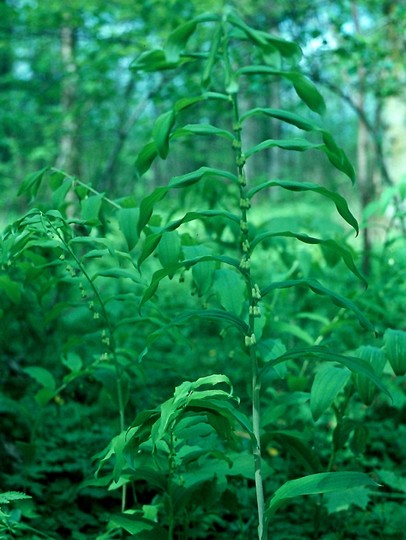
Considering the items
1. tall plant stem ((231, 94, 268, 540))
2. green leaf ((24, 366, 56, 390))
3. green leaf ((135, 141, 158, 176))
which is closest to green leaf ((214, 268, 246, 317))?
tall plant stem ((231, 94, 268, 540))

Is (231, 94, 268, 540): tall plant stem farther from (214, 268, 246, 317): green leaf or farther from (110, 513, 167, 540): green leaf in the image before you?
(110, 513, 167, 540): green leaf

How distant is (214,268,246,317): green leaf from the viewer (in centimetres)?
189

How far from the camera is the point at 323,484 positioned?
5.43ft

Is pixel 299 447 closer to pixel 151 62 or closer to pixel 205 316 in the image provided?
pixel 205 316

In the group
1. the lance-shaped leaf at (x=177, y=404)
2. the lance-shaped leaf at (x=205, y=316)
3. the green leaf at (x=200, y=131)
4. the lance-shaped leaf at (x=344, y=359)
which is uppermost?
the green leaf at (x=200, y=131)

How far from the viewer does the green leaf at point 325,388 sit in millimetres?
1828

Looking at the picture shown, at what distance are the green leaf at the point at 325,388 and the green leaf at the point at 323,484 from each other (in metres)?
0.17

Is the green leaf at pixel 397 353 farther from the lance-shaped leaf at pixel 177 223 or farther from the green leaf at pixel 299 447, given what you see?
the lance-shaped leaf at pixel 177 223

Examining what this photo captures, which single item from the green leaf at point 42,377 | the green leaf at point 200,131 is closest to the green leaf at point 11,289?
the green leaf at point 42,377

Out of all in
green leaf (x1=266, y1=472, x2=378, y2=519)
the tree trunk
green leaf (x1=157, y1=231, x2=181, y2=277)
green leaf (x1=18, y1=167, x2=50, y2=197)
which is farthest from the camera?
the tree trunk

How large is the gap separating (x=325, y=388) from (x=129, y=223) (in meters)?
0.77

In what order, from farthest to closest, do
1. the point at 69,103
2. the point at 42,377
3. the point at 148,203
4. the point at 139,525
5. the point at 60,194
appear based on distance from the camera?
the point at 69,103 < the point at 42,377 < the point at 60,194 < the point at 139,525 < the point at 148,203

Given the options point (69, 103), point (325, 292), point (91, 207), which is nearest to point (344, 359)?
point (325, 292)

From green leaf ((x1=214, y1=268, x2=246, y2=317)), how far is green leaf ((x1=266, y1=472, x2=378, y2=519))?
48cm
